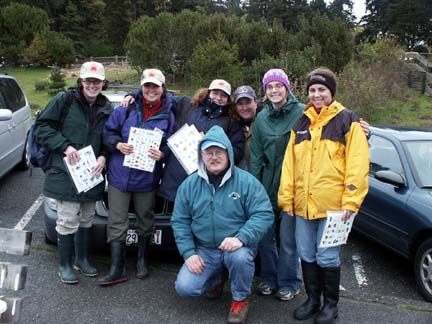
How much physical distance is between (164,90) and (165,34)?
1852cm

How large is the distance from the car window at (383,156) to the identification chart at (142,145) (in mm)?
2715

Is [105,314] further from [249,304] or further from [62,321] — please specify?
[249,304]

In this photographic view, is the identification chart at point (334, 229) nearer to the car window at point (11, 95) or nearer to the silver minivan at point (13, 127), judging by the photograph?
the silver minivan at point (13, 127)

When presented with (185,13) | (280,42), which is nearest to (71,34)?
(185,13)

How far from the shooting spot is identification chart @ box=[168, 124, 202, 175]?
3.91m

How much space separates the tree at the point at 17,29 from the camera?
3300 cm

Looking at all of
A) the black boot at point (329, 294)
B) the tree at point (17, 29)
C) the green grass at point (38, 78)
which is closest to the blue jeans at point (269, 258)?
the black boot at point (329, 294)

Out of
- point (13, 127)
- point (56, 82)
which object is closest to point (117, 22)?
point (56, 82)

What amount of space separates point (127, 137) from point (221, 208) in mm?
1065

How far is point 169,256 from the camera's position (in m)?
4.80

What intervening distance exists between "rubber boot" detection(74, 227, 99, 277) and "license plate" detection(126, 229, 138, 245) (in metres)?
0.35

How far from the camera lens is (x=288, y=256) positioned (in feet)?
12.3

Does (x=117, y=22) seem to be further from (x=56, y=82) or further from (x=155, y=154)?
(x=155, y=154)

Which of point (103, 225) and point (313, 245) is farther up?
point (313, 245)
